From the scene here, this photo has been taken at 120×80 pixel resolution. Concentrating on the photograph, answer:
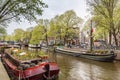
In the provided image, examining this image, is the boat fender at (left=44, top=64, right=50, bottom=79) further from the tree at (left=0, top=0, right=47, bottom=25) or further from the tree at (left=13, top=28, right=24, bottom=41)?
the tree at (left=13, top=28, right=24, bottom=41)

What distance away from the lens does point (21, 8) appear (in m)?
17.1

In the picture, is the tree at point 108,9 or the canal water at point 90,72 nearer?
the canal water at point 90,72

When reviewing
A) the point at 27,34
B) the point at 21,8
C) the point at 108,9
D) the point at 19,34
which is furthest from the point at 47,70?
the point at 19,34

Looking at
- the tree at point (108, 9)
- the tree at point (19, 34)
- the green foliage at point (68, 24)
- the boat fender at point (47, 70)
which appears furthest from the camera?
the tree at point (19, 34)

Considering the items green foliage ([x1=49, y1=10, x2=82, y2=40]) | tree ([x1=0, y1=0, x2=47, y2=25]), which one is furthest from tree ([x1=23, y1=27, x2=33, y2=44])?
tree ([x1=0, y1=0, x2=47, y2=25])

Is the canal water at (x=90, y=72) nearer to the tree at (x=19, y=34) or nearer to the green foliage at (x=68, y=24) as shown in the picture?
the green foliage at (x=68, y=24)

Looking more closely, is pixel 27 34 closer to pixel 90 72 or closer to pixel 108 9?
pixel 108 9

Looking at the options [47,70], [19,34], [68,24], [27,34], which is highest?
[19,34]

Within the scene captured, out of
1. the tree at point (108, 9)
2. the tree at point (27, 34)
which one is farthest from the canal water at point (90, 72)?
the tree at point (27, 34)

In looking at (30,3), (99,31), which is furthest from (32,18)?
(99,31)

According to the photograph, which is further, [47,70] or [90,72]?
[90,72]

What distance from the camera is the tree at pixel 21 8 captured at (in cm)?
1691

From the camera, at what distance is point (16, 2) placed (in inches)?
674

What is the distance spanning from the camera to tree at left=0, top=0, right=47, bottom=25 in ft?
55.5
